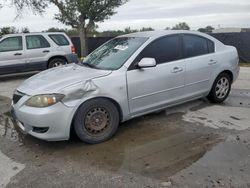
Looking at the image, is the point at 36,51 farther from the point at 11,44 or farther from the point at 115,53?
the point at 115,53

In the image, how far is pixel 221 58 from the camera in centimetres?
625

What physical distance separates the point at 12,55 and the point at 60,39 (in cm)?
186

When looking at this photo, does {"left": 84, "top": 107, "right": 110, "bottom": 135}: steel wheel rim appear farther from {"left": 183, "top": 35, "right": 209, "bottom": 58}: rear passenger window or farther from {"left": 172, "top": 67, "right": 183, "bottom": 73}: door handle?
{"left": 183, "top": 35, "right": 209, "bottom": 58}: rear passenger window

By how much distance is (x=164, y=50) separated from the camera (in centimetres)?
549

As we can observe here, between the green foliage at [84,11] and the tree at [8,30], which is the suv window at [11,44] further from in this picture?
the tree at [8,30]

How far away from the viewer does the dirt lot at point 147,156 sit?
11.7ft

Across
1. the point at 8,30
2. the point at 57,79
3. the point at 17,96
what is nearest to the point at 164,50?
the point at 57,79

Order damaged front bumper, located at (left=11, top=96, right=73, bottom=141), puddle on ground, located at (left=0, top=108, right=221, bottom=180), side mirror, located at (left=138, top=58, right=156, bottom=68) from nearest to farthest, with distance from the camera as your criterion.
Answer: puddle on ground, located at (left=0, top=108, right=221, bottom=180), damaged front bumper, located at (left=11, top=96, right=73, bottom=141), side mirror, located at (left=138, top=58, right=156, bottom=68)

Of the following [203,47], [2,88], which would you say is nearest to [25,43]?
[2,88]

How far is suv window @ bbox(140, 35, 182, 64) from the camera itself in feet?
17.3

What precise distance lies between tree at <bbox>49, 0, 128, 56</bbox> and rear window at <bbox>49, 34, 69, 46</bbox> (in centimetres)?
889

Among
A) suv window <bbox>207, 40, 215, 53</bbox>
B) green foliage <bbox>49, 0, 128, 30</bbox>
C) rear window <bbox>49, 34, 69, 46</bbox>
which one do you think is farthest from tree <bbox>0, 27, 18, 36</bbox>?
suv window <bbox>207, 40, 215, 53</bbox>

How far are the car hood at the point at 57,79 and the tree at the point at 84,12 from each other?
16.0m

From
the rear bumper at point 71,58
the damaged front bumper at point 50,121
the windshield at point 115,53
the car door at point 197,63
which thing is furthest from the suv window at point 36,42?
the damaged front bumper at point 50,121
